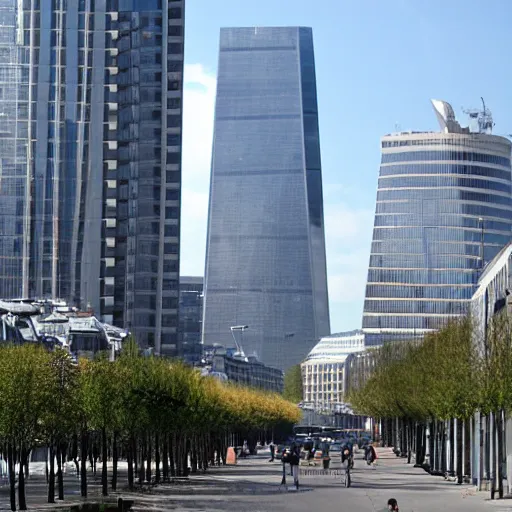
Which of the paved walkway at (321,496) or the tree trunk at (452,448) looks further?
the tree trunk at (452,448)

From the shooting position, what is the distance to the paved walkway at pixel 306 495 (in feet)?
213

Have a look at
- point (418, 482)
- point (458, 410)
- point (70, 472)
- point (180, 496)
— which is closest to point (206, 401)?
point (70, 472)

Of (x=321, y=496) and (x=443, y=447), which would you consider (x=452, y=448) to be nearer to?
(x=443, y=447)

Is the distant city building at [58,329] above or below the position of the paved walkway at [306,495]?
above

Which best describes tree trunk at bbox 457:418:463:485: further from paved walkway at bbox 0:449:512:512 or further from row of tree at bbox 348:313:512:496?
paved walkway at bbox 0:449:512:512

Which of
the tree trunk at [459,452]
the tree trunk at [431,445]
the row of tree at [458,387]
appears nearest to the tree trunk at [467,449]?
the row of tree at [458,387]

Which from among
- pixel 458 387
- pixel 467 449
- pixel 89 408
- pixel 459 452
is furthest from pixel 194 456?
pixel 458 387

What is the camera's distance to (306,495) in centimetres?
7906

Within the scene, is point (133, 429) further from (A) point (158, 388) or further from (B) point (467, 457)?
(B) point (467, 457)

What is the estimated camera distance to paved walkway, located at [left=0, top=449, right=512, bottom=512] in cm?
6488

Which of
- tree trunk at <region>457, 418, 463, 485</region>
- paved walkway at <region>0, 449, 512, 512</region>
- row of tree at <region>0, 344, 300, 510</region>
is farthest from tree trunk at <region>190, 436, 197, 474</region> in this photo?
tree trunk at <region>457, 418, 463, 485</region>

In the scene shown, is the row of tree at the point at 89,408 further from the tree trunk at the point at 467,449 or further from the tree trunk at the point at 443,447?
the tree trunk at the point at 467,449

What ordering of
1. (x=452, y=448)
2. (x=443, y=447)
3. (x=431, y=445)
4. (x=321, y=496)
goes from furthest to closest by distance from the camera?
(x=431, y=445)
(x=443, y=447)
(x=452, y=448)
(x=321, y=496)

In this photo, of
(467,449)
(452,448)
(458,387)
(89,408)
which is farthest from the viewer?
(452,448)
